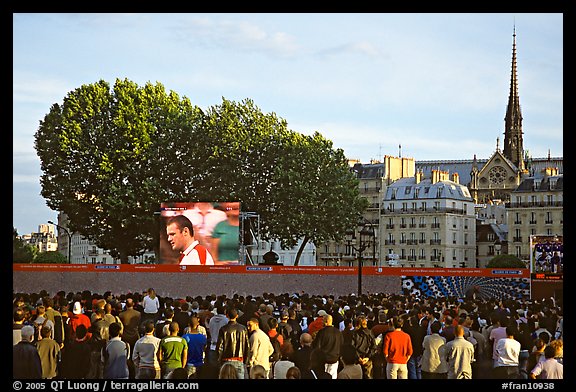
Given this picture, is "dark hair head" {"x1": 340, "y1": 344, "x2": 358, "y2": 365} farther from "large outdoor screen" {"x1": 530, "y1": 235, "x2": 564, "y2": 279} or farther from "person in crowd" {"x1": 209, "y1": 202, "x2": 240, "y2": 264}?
"person in crowd" {"x1": 209, "y1": 202, "x2": 240, "y2": 264}

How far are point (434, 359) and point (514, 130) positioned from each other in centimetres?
17551

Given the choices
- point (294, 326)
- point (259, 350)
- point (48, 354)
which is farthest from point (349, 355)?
point (294, 326)

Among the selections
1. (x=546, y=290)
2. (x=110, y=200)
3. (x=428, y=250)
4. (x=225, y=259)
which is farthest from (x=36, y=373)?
(x=428, y=250)

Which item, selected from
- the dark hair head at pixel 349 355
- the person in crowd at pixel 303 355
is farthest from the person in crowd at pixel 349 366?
the person in crowd at pixel 303 355

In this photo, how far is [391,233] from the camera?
5217 inches

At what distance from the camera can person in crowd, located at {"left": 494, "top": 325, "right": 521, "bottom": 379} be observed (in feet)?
57.8

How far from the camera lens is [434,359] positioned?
18.3m

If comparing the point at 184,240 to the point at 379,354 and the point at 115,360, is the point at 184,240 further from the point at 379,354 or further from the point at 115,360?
the point at 115,360

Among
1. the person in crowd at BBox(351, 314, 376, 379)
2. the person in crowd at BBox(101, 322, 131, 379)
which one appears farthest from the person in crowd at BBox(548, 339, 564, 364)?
the person in crowd at BBox(101, 322, 131, 379)

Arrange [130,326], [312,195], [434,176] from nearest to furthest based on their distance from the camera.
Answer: [130,326] < [312,195] < [434,176]

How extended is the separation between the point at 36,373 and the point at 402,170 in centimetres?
12656

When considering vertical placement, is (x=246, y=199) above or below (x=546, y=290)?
above
